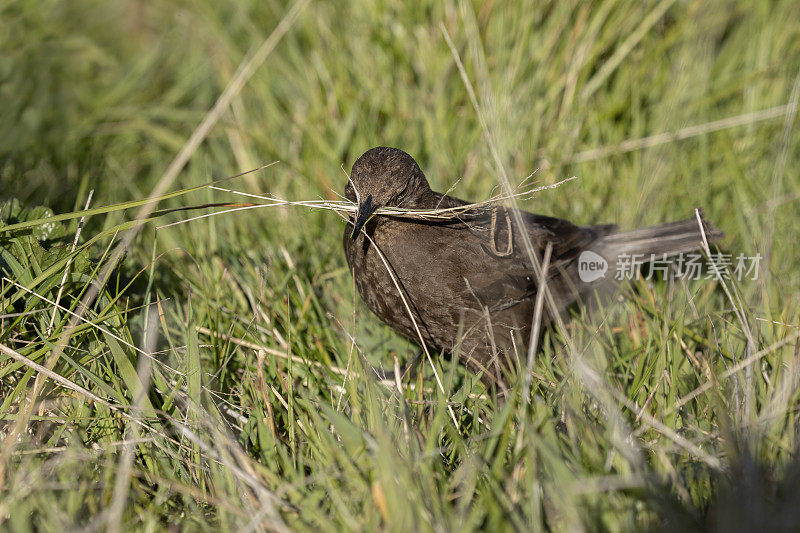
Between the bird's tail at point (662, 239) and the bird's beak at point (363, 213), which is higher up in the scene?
the bird's tail at point (662, 239)

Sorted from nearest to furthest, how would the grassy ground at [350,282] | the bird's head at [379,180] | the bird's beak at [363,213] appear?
the grassy ground at [350,282] < the bird's beak at [363,213] < the bird's head at [379,180]

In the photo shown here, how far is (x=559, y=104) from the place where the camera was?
5000 millimetres

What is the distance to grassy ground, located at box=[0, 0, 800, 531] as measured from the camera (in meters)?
2.08

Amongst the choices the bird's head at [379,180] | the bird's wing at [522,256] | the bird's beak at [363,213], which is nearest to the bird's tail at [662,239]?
the bird's wing at [522,256]

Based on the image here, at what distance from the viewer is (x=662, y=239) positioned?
3.82 m

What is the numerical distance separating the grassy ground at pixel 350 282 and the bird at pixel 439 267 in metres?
0.23

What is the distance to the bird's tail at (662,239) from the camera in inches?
148

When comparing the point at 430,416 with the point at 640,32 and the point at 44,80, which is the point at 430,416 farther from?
the point at 44,80

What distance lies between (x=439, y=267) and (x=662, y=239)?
5.13ft

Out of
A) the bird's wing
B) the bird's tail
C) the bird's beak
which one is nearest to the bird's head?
the bird's beak

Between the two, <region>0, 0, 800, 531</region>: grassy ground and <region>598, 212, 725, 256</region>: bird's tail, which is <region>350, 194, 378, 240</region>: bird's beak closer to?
<region>0, 0, 800, 531</region>: grassy ground

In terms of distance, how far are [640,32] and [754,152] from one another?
1285mm

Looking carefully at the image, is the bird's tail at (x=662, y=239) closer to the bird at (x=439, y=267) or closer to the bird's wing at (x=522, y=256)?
the bird's wing at (x=522, y=256)

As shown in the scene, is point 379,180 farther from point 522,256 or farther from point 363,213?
point 522,256
